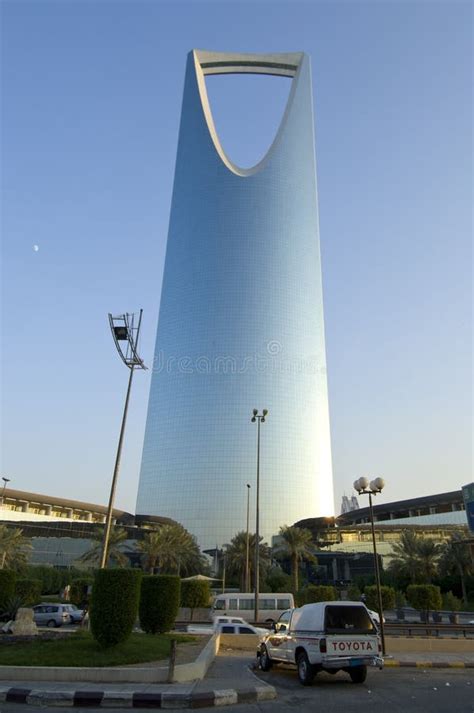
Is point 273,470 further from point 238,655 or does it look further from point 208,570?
point 238,655

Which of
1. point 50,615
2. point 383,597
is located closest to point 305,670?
point 383,597

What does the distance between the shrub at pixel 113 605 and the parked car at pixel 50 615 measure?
21.3 m

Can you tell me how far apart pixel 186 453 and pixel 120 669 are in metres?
111

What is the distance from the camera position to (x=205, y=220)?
14212 centimetres

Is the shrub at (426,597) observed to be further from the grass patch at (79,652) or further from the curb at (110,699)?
the curb at (110,699)

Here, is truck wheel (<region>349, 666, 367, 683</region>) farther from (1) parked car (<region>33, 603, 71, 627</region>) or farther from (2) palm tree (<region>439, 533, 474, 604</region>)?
(2) palm tree (<region>439, 533, 474, 604</region>)

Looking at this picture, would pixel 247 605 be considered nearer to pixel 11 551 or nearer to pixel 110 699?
pixel 110 699

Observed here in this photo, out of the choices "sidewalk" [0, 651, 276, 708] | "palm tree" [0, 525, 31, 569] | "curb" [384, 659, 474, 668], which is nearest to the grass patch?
"sidewalk" [0, 651, 276, 708]

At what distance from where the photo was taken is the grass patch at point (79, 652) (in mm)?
13383

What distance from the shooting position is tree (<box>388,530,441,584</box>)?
188ft

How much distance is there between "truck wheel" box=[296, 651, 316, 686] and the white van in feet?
80.3

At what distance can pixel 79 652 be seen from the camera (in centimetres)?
1452

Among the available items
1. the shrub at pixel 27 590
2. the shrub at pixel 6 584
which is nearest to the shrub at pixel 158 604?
the shrub at pixel 6 584

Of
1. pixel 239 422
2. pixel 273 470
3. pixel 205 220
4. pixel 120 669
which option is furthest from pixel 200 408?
pixel 120 669
